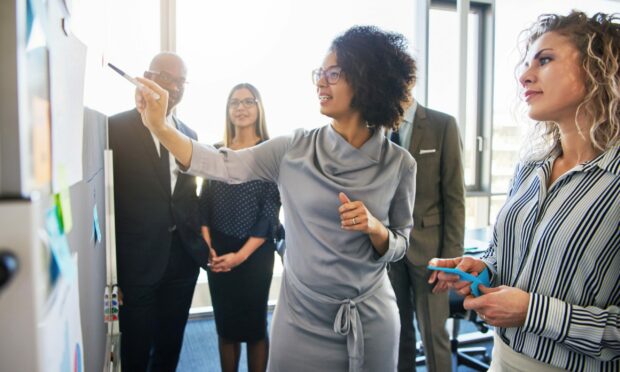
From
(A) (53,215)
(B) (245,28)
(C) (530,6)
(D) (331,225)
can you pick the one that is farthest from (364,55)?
(C) (530,6)

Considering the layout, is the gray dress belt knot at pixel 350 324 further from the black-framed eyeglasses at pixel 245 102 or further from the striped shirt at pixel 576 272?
the black-framed eyeglasses at pixel 245 102

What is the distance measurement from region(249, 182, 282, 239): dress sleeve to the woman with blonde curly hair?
3.40 feet

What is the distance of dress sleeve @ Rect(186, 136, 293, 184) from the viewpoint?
1086 mm

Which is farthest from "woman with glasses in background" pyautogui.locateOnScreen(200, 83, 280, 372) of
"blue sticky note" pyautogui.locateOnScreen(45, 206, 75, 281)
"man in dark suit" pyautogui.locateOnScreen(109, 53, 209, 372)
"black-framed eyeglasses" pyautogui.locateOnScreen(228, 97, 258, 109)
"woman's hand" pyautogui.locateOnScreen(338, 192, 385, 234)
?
"blue sticky note" pyautogui.locateOnScreen(45, 206, 75, 281)

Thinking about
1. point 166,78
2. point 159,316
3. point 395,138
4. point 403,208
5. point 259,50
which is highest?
point 259,50

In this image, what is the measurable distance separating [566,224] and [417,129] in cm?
113

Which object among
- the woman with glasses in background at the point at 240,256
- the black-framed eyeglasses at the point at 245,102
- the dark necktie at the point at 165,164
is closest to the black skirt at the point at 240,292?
the woman with glasses in background at the point at 240,256

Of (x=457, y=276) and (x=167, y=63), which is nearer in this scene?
(x=457, y=276)

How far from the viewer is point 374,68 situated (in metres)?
1.26

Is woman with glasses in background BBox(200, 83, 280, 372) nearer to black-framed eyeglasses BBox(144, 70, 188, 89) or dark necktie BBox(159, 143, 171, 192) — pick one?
dark necktie BBox(159, 143, 171, 192)

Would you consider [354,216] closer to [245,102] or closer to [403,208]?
[403,208]

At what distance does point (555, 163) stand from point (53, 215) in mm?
1059

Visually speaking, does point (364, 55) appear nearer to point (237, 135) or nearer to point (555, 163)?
point (555, 163)

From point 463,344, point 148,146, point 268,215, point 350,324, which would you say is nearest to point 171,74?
point 148,146
